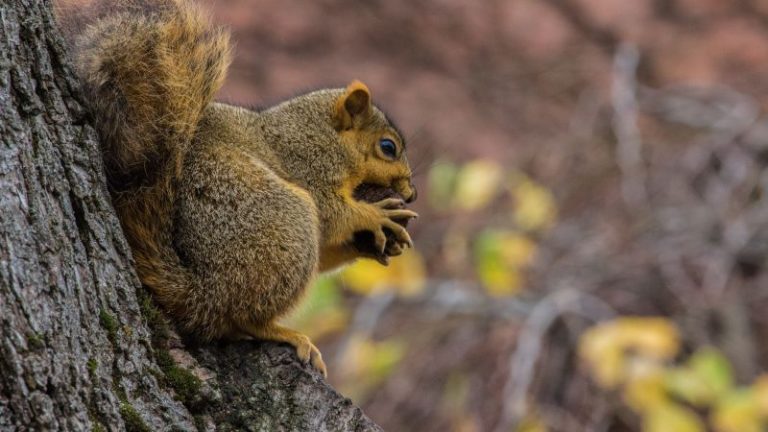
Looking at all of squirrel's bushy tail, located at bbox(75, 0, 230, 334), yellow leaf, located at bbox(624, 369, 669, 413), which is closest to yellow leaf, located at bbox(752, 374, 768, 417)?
yellow leaf, located at bbox(624, 369, 669, 413)

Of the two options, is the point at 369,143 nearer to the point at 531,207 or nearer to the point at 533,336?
the point at 533,336

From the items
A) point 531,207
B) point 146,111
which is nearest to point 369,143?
point 146,111

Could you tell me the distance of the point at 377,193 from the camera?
233cm

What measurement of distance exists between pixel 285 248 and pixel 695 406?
118 inches

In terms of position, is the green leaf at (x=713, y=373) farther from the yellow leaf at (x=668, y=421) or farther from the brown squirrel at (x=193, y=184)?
the brown squirrel at (x=193, y=184)

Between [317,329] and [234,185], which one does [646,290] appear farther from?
[234,185]

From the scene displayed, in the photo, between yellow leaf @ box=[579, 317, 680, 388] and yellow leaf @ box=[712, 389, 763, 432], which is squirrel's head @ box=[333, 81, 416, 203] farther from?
yellow leaf @ box=[712, 389, 763, 432]

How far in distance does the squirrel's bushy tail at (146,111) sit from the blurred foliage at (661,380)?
82.3 inches

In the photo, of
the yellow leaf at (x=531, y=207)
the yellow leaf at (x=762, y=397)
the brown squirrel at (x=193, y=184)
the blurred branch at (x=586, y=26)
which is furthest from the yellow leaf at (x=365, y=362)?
the blurred branch at (x=586, y=26)

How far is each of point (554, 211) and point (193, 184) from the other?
116 inches

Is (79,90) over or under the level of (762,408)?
under

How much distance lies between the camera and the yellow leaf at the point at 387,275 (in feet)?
12.0

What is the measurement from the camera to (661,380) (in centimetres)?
353

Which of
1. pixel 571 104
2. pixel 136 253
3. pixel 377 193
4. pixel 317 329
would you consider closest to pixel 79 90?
pixel 136 253
